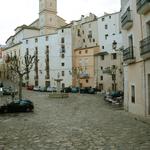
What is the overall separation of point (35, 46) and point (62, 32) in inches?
379

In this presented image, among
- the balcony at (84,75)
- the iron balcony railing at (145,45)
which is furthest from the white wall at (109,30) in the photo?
the iron balcony railing at (145,45)

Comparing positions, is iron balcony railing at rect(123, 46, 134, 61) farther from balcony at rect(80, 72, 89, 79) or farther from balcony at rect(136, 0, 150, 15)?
balcony at rect(80, 72, 89, 79)

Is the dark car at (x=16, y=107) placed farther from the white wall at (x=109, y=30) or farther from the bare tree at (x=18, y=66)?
the white wall at (x=109, y=30)

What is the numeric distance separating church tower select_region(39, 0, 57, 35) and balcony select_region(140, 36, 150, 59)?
6750 centimetres

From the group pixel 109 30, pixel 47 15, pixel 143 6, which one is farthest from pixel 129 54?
pixel 47 15

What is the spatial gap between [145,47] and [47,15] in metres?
68.6

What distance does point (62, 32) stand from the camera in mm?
77750

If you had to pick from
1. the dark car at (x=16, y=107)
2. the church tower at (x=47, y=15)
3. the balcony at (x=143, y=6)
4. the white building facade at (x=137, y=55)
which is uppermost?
the church tower at (x=47, y=15)

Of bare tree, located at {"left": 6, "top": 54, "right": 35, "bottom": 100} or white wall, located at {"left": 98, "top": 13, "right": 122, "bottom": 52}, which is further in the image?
Result: white wall, located at {"left": 98, "top": 13, "right": 122, "bottom": 52}

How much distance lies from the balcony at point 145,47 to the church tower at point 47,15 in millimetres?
67499

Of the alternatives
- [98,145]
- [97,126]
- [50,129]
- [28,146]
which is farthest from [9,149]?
[97,126]

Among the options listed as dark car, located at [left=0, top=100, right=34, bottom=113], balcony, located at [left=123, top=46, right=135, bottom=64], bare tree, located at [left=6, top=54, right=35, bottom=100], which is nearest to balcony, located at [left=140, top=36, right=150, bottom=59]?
balcony, located at [left=123, top=46, right=135, bottom=64]

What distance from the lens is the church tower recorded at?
86.6 m

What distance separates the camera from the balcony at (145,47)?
65.4 ft
